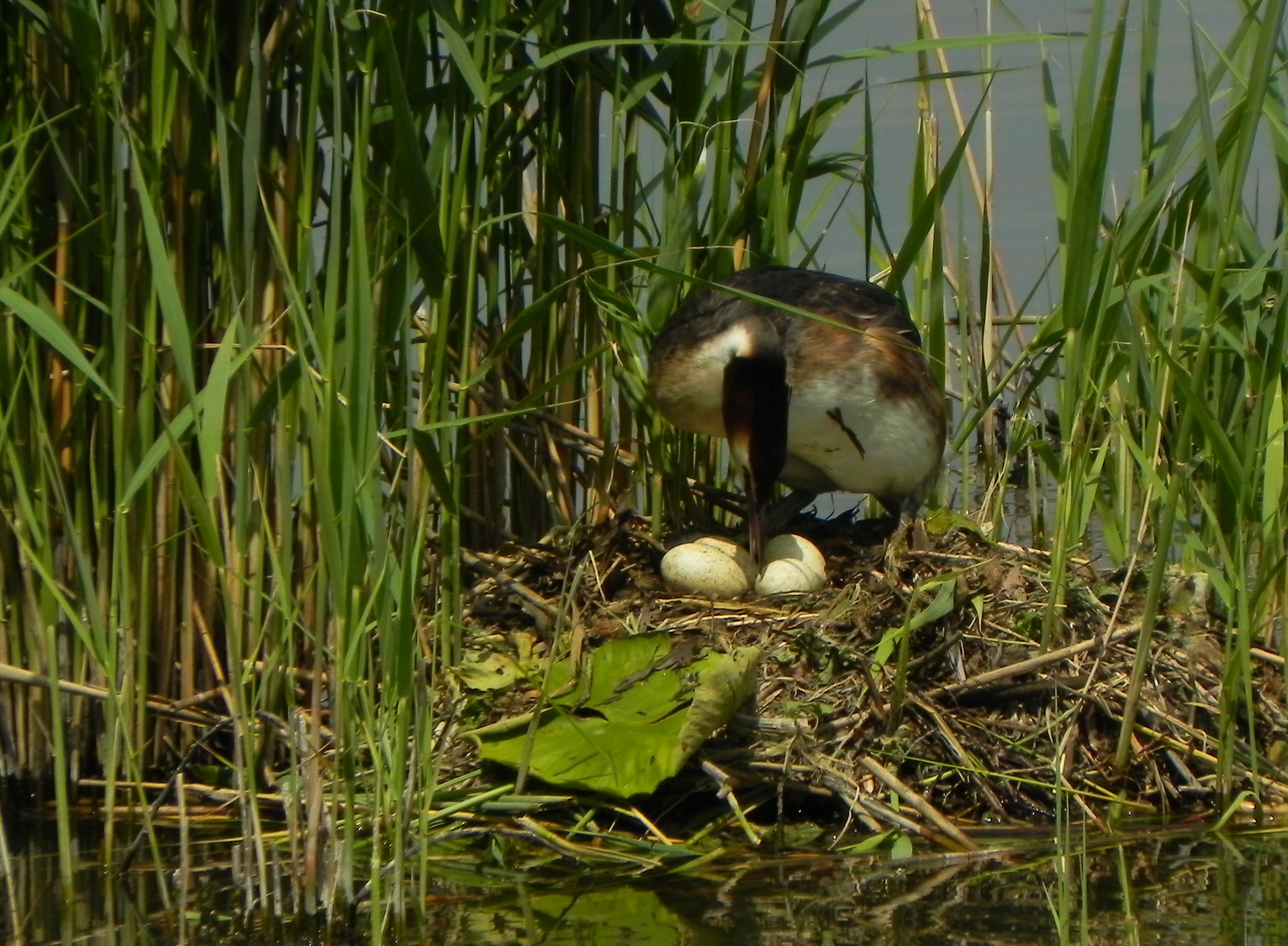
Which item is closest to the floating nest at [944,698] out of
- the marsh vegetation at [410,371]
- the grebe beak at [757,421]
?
the marsh vegetation at [410,371]

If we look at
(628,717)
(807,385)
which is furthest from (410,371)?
(807,385)

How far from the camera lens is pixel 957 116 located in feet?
16.7

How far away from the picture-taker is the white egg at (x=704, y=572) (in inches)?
173

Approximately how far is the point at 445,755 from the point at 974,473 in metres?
3.22

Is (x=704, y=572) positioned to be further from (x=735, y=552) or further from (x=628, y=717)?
(x=628, y=717)

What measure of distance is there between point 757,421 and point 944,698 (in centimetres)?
116

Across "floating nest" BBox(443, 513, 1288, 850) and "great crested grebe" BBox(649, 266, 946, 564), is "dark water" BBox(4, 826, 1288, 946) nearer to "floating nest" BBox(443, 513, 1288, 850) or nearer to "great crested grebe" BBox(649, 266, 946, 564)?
"floating nest" BBox(443, 513, 1288, 850)

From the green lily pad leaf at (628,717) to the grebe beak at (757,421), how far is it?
2.92 ft

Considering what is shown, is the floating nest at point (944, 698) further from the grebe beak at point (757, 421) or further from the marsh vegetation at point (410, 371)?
the grebe beak at point (757, 421)

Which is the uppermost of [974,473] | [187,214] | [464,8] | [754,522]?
[464,8]

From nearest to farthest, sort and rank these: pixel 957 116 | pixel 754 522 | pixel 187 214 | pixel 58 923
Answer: pixel 58 923 < pixel 187 214 < pixel 754 522 < pixel 957 116

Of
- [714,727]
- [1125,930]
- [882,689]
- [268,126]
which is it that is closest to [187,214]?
[268,126]

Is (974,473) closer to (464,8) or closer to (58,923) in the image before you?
(464,8)

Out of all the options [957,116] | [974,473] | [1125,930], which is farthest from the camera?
[974,473]
